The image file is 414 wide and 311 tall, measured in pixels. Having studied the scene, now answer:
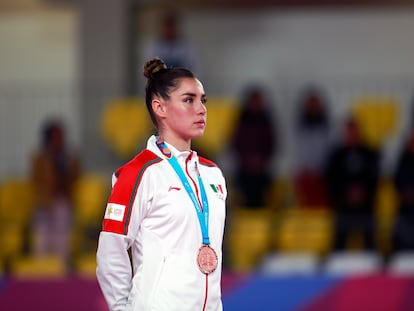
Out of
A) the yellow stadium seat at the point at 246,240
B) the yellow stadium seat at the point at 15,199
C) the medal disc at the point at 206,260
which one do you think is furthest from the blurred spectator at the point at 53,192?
the medal disc at the point at 206,260

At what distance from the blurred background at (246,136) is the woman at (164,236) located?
3311mm

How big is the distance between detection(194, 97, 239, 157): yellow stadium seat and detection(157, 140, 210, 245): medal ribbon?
637 cm

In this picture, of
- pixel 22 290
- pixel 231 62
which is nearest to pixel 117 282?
pixel 22 290

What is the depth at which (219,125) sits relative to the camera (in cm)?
1102

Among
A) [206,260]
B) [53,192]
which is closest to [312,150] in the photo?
[53,192]

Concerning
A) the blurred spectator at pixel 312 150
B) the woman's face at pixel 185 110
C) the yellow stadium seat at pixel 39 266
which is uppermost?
the woman's face at pixel 185 110

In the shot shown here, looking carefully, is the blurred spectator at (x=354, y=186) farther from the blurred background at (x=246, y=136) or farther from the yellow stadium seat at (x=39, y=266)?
the yellow stadium seat at (x=39, y=266)

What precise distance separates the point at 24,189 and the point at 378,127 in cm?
414

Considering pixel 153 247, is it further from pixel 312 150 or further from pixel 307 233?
pixel 312 150

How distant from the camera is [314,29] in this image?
13.0 m

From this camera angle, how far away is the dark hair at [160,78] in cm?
451

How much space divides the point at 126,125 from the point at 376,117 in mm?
2805

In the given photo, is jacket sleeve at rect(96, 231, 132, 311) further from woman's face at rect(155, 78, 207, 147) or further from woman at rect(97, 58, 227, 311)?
woman's face at rect(155, 78, 207, 147)

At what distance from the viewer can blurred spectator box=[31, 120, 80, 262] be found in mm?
10695
